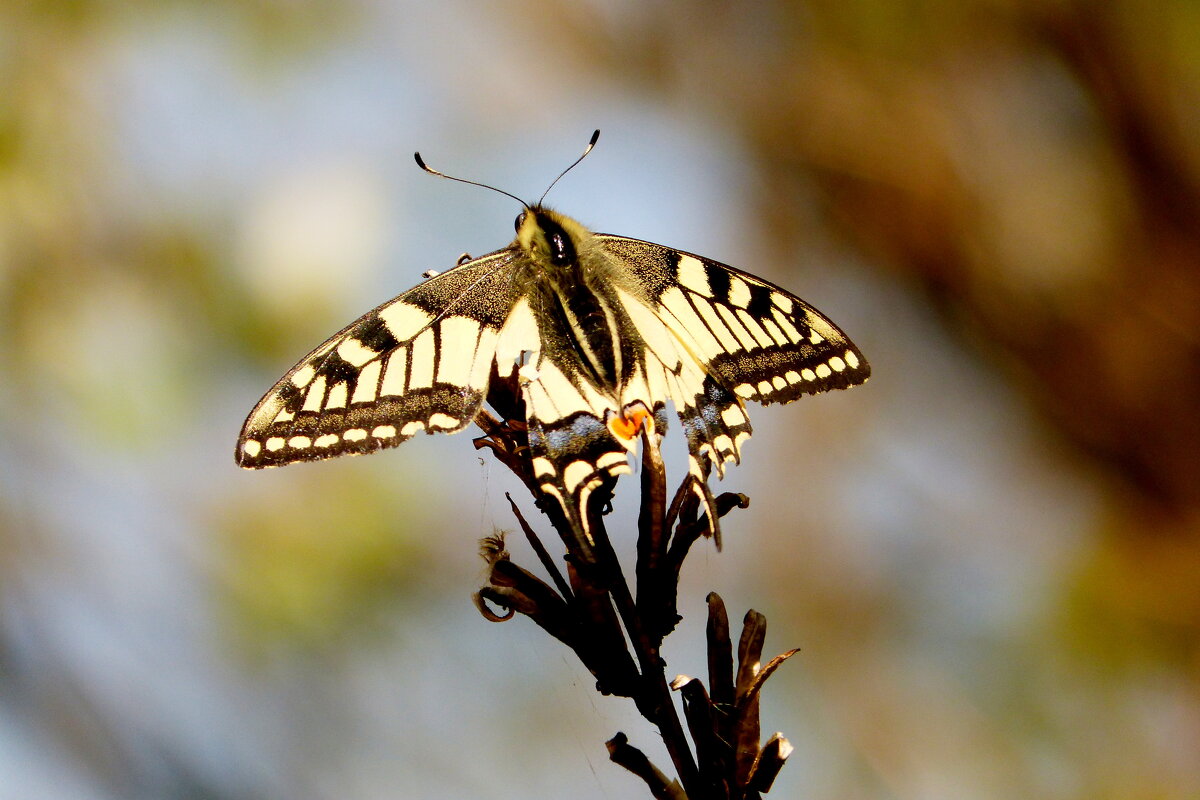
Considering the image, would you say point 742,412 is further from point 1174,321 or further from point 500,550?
point 1174,321

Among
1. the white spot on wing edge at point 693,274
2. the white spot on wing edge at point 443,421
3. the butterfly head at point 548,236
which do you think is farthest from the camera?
the white spot on wing edge at point 693,274

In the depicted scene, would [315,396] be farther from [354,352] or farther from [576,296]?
[576,296]

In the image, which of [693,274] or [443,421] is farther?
[693,274]


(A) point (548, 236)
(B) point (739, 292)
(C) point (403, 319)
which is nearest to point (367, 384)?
(C) point (403, 319)

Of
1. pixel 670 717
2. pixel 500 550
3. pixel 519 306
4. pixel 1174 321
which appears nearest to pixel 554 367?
pixel 519 306

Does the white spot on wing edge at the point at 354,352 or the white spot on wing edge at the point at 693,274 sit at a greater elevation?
the white spot on wing edge at the point at 693,274

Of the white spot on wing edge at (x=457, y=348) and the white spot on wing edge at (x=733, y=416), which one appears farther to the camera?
the white spot on wing edge at (x=733, y=416)

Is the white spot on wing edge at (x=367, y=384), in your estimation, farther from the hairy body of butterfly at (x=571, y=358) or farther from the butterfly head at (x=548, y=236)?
the butterfly head at (x=548, y=236)

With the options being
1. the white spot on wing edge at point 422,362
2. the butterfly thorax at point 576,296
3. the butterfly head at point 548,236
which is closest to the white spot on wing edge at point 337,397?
the white spot on wing edge at point 422,362
